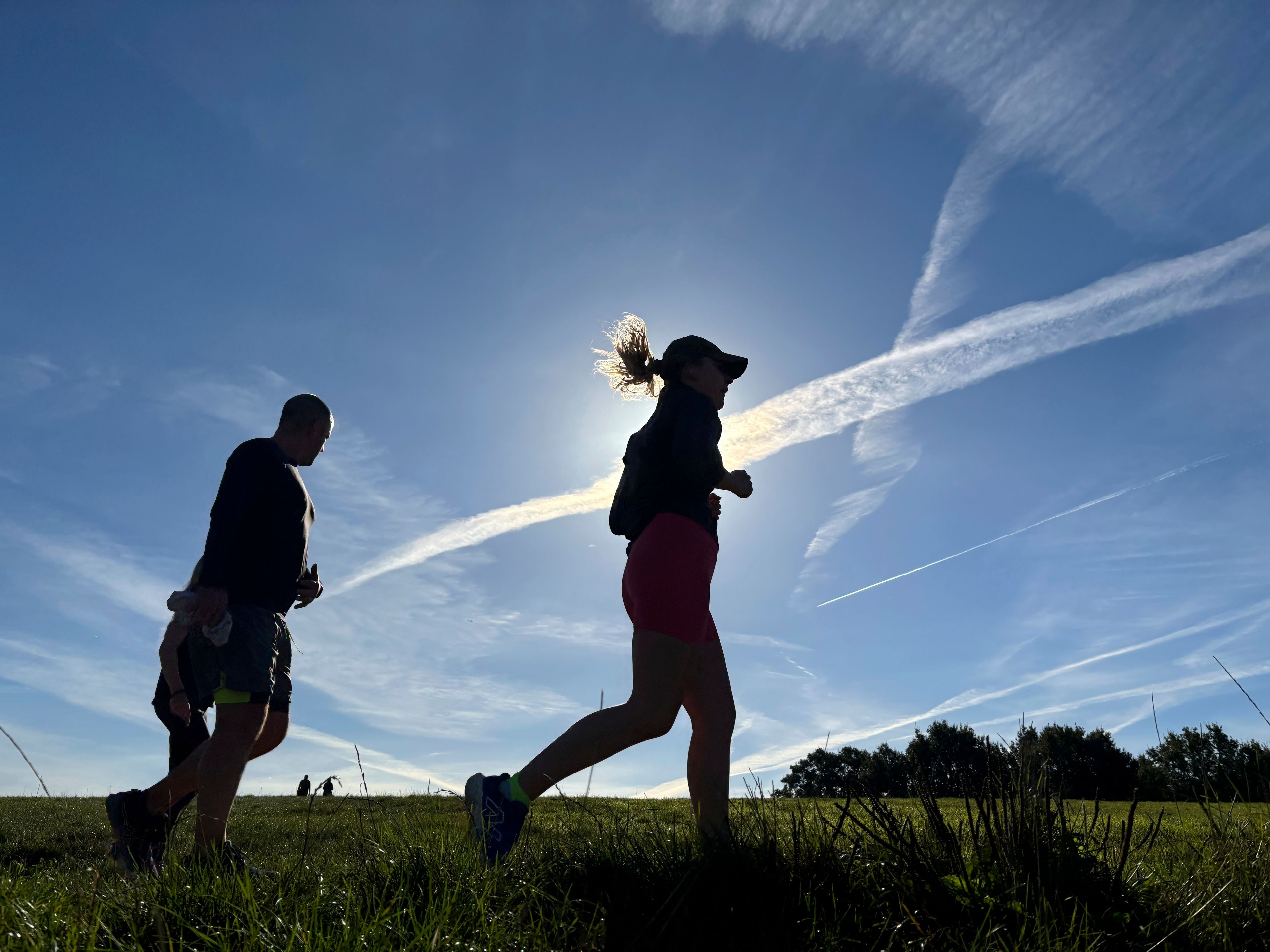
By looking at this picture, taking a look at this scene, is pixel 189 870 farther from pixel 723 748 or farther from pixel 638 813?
pixel 638 813

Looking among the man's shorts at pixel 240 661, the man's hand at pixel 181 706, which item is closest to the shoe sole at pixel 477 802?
the man's shorts at pixel 240 661

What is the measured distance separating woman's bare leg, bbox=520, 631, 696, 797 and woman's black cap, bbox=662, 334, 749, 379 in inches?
58.2

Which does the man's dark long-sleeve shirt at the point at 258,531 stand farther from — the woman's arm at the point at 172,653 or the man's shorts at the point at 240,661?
the woman's arm at the point at 172,653

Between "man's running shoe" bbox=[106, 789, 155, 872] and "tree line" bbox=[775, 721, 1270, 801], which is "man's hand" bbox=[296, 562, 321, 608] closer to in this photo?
"man's running shoe" bbox=[106, 789, 155, 872]

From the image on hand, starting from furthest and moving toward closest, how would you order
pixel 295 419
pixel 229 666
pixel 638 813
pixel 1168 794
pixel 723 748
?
pixel 638 813, pixel 295 419, pixel 229 666, pixel 723 748, pixel 1168 794

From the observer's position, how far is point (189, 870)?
2.50 meters

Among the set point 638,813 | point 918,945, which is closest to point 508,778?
point 918,945

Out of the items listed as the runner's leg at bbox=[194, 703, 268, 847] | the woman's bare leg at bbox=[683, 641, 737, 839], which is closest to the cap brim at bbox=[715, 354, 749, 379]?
the woman's bare leg at bbox=[683, 641, 737, 839]

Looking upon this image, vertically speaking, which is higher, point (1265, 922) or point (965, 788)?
point (965, 788)

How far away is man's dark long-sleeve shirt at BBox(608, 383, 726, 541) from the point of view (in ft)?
11.3

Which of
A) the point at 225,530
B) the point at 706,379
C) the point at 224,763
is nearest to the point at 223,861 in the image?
the point at 224,763

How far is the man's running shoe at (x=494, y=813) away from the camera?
2.70 m

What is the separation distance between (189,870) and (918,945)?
2.22 metres

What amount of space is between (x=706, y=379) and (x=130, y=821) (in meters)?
3.65
